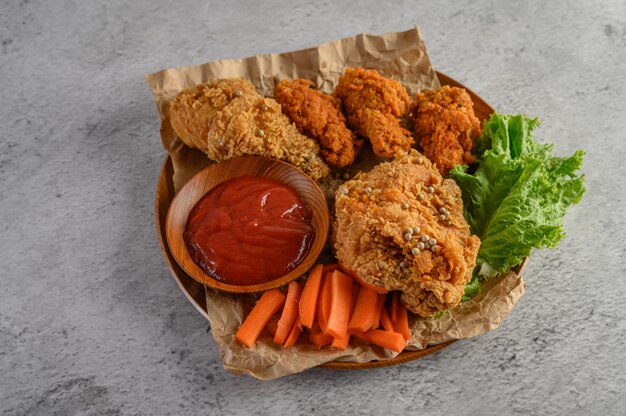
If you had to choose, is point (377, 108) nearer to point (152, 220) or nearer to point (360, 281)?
point (360, 281)

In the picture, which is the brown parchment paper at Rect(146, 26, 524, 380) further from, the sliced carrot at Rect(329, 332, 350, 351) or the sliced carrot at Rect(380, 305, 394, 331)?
the sliced carrot at Rect(380, 305, 394, 331)

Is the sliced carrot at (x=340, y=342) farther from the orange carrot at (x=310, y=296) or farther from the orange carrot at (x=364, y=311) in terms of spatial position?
the orange carrot at (x=310, y=296)

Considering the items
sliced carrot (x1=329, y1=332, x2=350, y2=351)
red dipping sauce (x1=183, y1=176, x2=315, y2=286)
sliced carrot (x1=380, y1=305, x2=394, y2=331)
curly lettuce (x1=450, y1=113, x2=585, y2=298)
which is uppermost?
curly lettuce (x1=450, y1=113, x2=585, y2=298)

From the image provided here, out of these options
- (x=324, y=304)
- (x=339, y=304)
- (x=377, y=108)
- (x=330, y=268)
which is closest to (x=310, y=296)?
(x=324, y=304)

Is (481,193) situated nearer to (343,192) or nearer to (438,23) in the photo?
(343,192)

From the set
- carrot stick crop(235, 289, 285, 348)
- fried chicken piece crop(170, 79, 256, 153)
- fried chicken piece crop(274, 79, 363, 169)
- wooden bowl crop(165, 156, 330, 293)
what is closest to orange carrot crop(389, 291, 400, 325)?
wooden bowl crop(165, 156, 330, 293)

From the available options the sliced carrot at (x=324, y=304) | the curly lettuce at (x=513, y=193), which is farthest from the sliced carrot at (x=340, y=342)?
the curly lettuce at (x=513, y=193)
